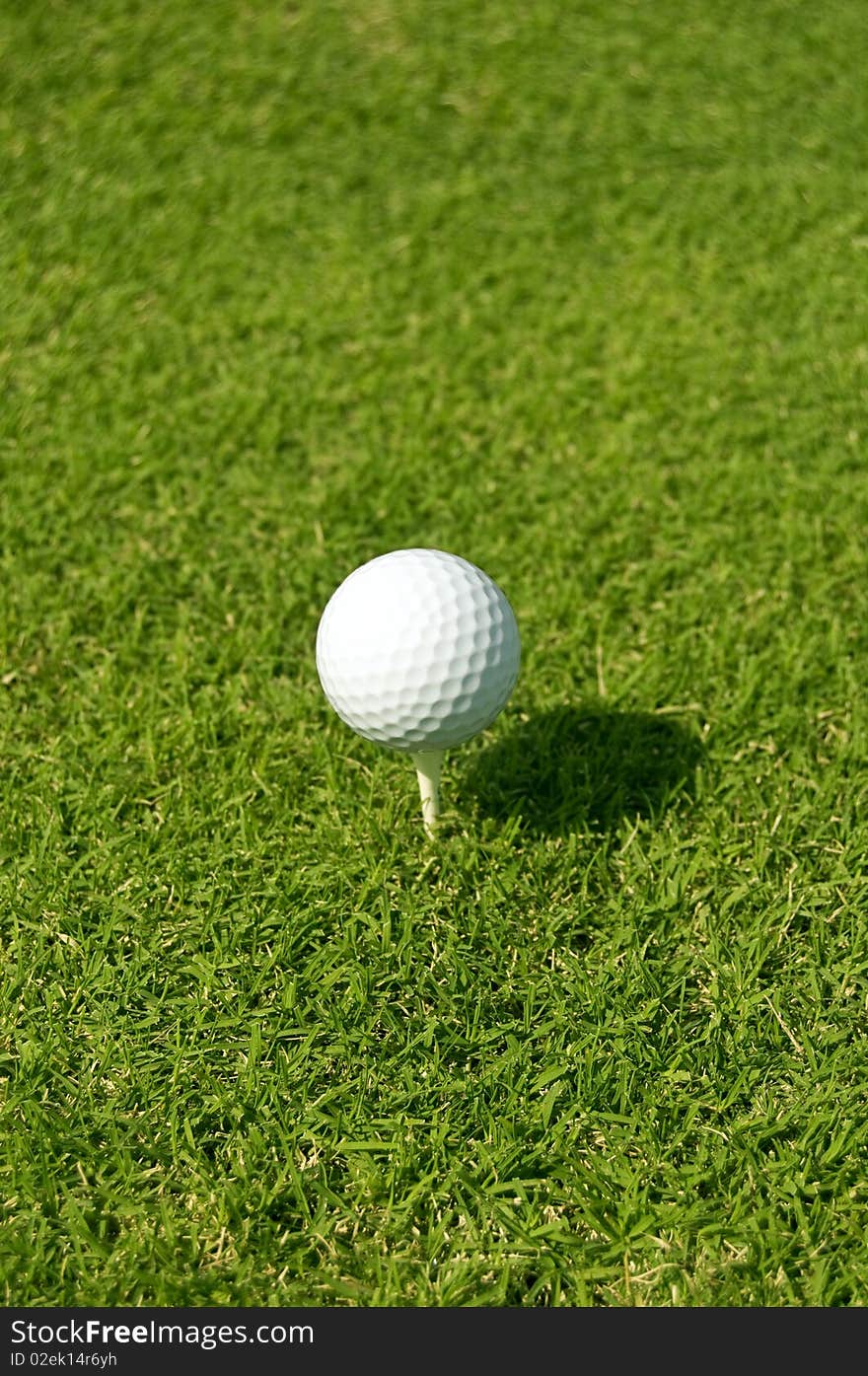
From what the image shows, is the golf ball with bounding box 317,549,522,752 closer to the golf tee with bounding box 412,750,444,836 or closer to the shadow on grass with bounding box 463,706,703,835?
the golf tee with bounding box 412,750,444,836

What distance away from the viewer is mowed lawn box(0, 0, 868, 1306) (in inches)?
94.9

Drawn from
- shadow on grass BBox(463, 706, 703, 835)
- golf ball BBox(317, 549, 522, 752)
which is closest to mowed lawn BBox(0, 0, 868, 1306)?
shadow on grass BBox(463, 706, 703, 835)

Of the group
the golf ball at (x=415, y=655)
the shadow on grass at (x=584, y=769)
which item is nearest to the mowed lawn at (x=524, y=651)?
the shadow on grass at (x=584, y=769)

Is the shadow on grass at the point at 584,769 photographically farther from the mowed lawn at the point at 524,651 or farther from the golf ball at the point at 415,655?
the golf ball at the point at 415,655

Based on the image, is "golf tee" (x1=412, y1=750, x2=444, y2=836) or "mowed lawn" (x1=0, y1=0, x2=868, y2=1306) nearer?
"mowed lawn" (x1=0, y1=0, x2=868, y2=1306)

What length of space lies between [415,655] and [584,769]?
28.4 inches

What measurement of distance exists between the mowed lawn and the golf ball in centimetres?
39

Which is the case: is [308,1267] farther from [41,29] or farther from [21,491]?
[41,29]

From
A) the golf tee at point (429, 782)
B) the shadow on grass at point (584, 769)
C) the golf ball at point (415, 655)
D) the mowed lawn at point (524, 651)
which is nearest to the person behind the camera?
the mowed lawn at point (524, 651)

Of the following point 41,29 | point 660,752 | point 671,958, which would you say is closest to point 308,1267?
point 671,958

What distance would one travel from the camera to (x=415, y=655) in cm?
277

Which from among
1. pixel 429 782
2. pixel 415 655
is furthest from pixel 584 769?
pixel 415 655

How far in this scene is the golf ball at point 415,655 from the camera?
9.08 ft

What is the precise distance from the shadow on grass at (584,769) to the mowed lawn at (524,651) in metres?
0.02
